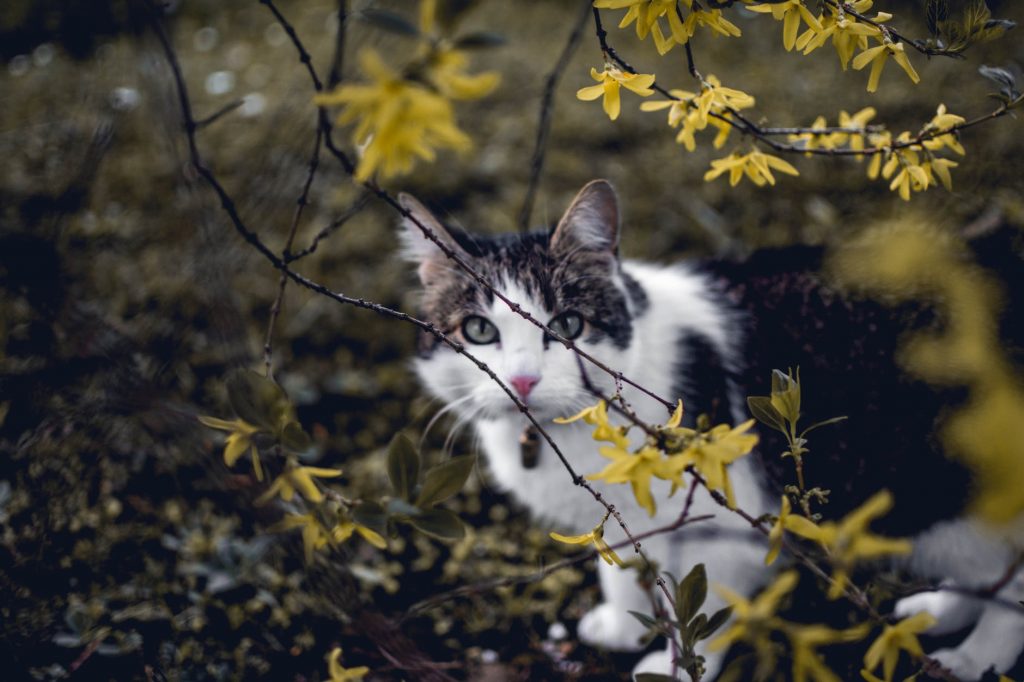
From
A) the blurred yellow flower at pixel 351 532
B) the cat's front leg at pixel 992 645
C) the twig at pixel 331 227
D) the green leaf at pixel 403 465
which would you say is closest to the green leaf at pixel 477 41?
the twig at pixel 331 227

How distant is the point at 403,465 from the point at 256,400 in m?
0.22

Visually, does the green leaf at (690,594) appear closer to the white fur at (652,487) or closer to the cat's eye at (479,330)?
the white fur at (652,487)

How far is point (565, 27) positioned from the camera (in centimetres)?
408

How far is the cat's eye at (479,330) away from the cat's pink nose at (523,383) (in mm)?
172

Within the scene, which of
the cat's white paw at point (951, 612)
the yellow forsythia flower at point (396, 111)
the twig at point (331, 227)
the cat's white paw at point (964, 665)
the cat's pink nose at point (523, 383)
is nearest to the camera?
the yellow forsythia flower at point (396, 111)

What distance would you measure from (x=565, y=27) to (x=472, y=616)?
354 centimetres

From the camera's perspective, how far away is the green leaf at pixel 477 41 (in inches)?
24.8

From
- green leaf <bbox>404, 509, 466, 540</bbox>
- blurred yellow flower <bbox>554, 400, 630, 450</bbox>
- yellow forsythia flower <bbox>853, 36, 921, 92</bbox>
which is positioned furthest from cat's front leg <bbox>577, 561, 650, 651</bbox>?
yellow forsythia flower <bbox>853, 36, 921, 92</bbox>

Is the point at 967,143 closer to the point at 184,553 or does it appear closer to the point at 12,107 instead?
the point at 184,553

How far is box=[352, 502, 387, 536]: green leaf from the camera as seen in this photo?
909 millimetres

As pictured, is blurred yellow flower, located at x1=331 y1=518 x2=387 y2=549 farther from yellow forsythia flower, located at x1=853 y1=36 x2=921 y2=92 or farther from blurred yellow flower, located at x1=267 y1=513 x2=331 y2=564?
yellow forsythia flower, located at x1=853 y1=36 x2=921 y2=92

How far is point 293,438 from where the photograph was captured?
906 mm

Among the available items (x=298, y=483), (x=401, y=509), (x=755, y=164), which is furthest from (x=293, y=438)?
(x=755, y=164)

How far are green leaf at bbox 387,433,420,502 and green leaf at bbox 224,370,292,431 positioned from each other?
0.53 feet
